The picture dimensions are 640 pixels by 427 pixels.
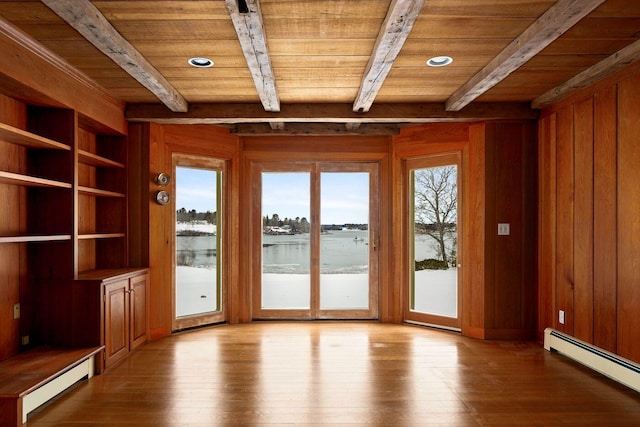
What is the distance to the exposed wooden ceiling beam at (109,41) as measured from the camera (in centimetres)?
251

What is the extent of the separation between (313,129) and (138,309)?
2.86m

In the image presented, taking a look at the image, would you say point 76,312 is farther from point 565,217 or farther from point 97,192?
point 565,217

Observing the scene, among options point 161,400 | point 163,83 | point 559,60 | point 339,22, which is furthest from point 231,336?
point 559,60

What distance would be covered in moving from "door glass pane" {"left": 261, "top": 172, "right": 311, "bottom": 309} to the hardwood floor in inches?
40.3

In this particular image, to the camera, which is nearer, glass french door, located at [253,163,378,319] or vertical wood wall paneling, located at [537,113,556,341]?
vertical wood wall paneling, located at [537,113,556,341]

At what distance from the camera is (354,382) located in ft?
11.5

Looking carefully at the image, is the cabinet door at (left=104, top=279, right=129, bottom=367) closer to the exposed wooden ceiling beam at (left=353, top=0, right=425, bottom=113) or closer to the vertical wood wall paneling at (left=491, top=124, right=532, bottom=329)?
the exposed wooden ceiling beam at (left=353, top=0, right=425, bottom=113)

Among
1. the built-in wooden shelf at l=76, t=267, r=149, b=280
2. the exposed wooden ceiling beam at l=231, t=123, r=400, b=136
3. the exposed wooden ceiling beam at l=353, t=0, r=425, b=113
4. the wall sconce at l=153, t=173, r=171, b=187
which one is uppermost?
the exposed wooden ceiling beam at l=353, t=0, r=425, b=113

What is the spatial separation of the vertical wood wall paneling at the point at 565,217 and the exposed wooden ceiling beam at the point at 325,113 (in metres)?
0.51

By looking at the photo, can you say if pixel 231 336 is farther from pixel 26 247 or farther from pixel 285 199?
pixel 26 247

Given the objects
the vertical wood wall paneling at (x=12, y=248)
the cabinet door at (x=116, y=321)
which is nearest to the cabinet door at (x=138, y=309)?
the cabinet door at (x=116, y=321)

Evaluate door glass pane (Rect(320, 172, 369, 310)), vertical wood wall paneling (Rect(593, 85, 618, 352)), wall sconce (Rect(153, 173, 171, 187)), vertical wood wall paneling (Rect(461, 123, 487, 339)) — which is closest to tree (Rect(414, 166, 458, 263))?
vertical wood wall paneling (Rect(461, 123, 487, 339))

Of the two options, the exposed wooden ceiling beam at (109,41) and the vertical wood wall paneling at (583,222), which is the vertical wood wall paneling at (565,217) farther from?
the exposed wooden ceiling beam at (109,41)

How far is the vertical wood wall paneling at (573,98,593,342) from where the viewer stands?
3.93 metres
